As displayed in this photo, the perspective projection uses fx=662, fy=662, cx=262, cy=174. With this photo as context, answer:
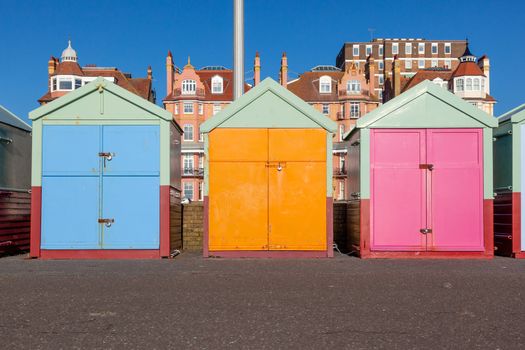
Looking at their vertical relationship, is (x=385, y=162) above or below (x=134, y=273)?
above

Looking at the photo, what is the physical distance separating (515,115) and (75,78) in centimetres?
5662

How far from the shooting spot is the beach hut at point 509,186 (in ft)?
40.6

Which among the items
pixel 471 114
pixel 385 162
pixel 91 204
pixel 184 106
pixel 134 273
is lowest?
pixel 134 273

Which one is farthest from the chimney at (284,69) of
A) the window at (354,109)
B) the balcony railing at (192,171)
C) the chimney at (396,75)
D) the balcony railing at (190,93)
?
the balcony railing at (192,171)

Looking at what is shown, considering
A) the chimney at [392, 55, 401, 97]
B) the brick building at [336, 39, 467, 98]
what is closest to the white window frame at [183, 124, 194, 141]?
the chimney at [392, 55, 401, 97]

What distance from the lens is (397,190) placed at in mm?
12344

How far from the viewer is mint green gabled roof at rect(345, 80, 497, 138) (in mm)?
12383

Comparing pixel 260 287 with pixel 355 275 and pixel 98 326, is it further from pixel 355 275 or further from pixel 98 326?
pixel 98 326

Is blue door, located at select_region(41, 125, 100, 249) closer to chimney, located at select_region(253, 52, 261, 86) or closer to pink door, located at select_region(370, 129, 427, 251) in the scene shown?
pink door, located at select_region(370, 129, 427, 251)

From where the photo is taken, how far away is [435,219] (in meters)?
12.3

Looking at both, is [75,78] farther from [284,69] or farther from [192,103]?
[284,69]

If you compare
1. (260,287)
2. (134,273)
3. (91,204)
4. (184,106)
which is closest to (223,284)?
(260,287)

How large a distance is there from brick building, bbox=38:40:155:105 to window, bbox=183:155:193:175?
23.3 ft

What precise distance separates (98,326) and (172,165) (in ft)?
26.2
